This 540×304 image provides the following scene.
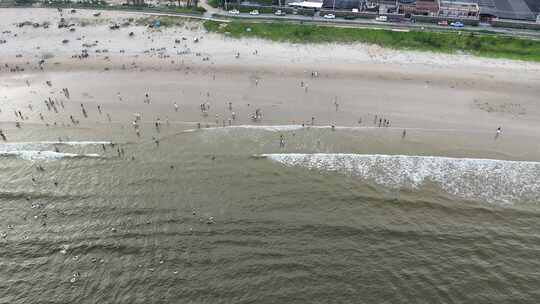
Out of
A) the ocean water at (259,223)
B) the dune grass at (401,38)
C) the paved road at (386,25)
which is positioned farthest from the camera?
the paved road at (386,25)

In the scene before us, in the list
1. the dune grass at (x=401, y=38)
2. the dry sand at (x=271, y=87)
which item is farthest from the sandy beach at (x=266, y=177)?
the dune grass at (x=401, y=38)

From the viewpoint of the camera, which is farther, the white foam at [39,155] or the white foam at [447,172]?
the white foam at [39,155]

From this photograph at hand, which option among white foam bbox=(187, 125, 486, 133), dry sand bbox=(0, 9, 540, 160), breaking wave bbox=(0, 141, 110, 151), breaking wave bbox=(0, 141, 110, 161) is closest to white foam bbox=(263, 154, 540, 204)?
dry sand bbox=(0, 9, 540, 160)

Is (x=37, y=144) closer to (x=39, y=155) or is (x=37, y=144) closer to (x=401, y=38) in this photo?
(x=39, y=155)

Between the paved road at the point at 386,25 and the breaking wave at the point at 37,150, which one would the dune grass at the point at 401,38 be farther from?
the breaking wave at the point at 37,150

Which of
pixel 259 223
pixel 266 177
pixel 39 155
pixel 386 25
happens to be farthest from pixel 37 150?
pixel 386 25
